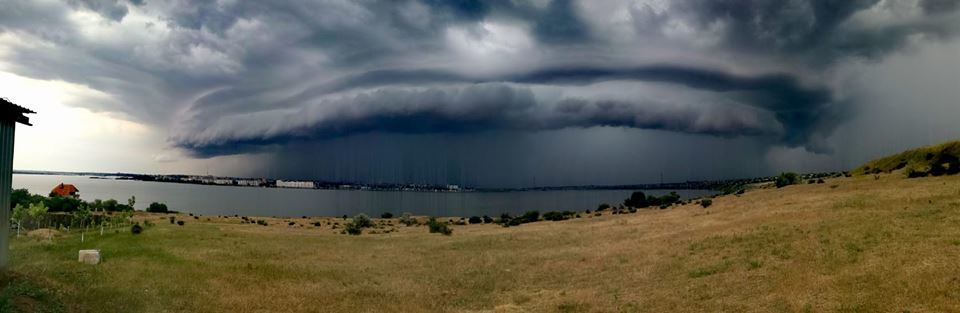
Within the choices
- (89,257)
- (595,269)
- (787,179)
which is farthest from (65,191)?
(787,179)

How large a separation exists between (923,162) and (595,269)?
38.1m

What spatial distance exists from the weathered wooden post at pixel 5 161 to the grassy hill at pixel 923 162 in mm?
58620

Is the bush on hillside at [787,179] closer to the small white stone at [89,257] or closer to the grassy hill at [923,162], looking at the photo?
the grassy hill at [923,162]

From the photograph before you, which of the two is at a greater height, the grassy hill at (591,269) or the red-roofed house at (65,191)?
the red-roofed house at (65,191)

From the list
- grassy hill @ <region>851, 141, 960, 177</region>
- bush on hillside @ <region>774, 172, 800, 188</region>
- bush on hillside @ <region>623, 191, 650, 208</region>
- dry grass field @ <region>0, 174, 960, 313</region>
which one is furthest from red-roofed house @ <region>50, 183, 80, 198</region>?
grassy hill @ <region>851, 141, 960, 177</region>

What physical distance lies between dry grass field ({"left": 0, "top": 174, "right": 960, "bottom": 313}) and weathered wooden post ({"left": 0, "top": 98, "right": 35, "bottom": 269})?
159 centimetres

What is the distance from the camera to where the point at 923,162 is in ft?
158

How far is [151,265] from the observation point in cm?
3012

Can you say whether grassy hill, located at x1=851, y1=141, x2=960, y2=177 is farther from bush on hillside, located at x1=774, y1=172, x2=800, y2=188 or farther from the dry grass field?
bush on hillside, located at x1=774, y1=172, x2=800, y2=188

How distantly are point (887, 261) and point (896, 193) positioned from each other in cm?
1971

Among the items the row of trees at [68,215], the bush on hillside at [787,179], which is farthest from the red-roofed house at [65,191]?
the bush on hillside at [787,179]

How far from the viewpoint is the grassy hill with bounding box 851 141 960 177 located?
42.8 meters

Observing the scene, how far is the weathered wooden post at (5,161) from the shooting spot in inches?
918

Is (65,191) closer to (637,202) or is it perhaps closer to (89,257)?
(89,257)
